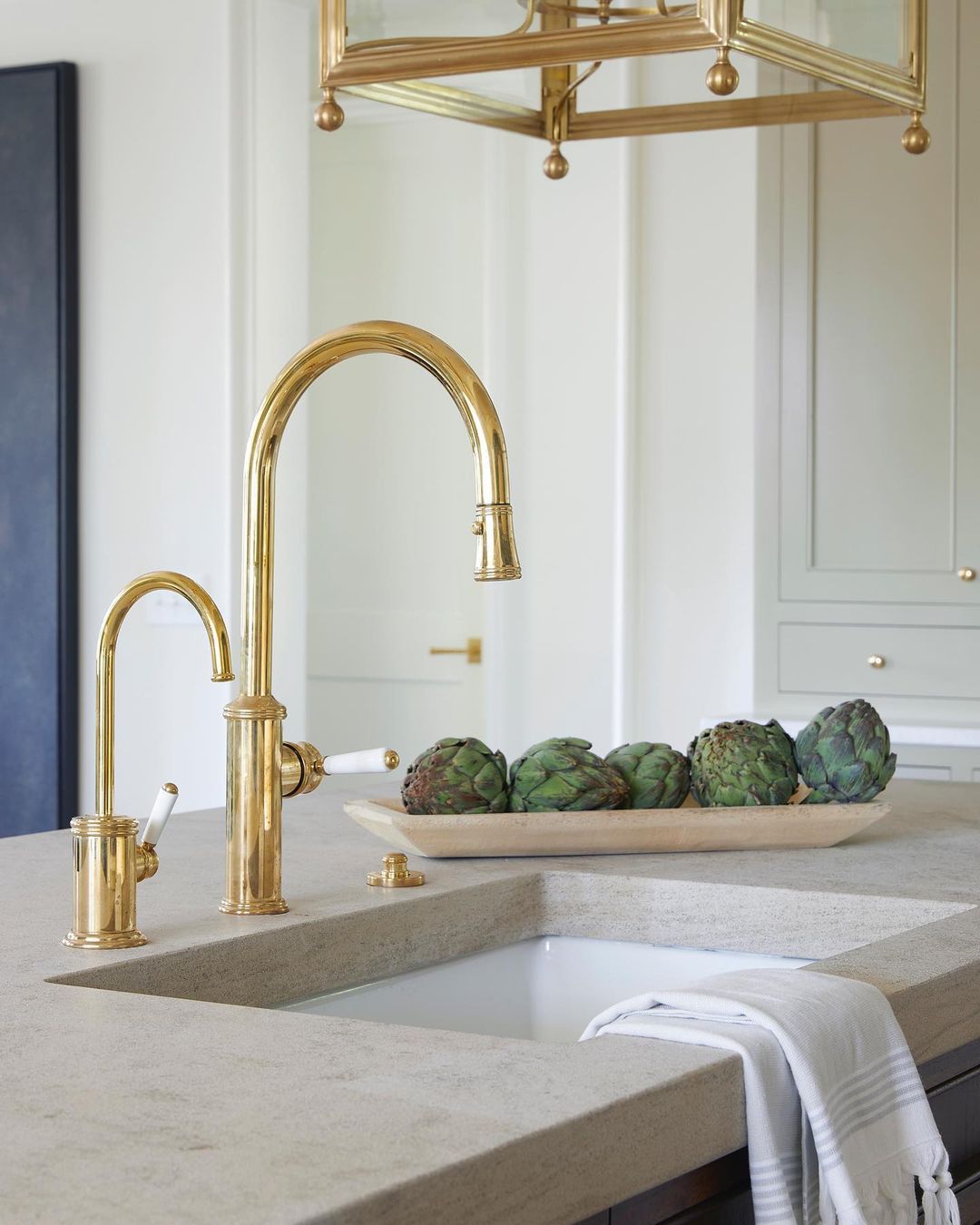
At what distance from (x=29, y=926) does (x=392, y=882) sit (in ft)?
0.97

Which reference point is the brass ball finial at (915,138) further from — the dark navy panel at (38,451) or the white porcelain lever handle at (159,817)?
the dark navy panel at (38,451)

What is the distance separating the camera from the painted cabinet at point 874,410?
324cm

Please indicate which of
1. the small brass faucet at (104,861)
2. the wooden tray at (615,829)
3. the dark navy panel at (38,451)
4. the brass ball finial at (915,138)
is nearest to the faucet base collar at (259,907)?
the small brass faucet at (104,861)

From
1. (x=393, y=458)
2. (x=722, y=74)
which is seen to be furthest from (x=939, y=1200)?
(x=393, y=458)

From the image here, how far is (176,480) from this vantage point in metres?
3.87

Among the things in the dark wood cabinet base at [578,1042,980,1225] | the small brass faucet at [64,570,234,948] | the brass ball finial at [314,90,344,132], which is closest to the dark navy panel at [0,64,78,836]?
the brass ball finial at [314,90,344,132]

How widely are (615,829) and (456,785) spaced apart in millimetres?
149

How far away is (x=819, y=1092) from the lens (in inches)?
33.9

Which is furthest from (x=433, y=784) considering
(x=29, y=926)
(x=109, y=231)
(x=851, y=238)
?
(x=109, y=231)

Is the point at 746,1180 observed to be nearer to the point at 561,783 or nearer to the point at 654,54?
the point at 561,783

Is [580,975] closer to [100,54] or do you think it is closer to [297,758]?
[297,758]

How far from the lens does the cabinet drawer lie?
3.24 meters

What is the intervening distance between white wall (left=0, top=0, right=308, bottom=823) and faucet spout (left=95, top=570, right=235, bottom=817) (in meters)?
2.59

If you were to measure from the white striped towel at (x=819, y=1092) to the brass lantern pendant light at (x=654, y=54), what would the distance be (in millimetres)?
852
